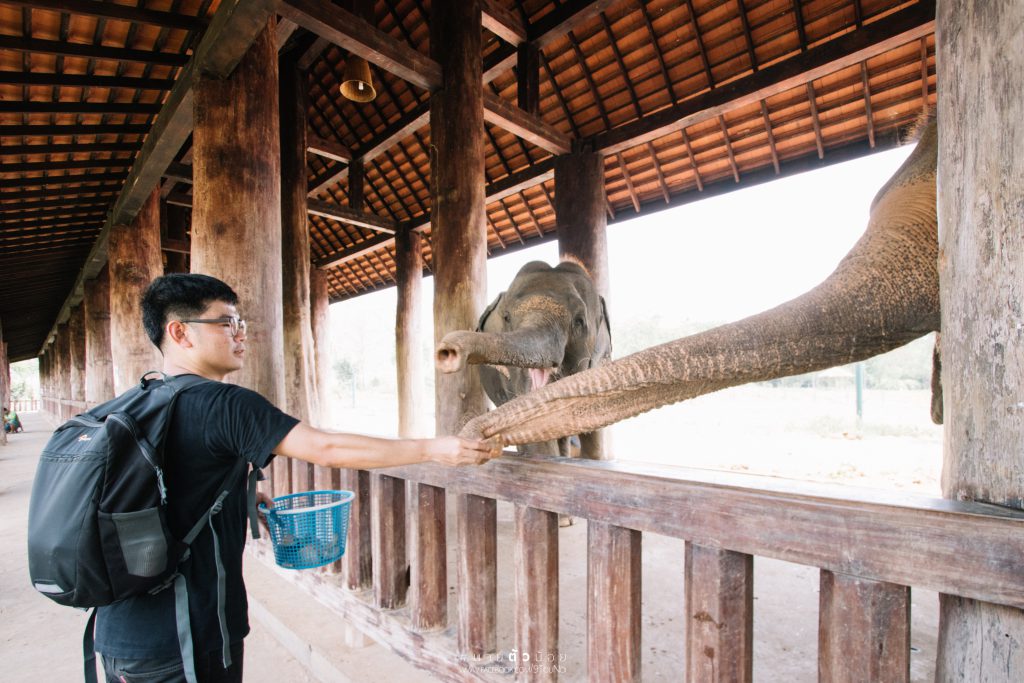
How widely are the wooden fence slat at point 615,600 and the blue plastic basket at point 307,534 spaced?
41.4 inches

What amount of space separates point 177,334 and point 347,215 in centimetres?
714

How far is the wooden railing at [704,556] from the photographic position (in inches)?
38.8

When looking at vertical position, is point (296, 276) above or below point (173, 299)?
above

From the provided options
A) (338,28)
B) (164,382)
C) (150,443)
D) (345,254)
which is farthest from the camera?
(345,254)

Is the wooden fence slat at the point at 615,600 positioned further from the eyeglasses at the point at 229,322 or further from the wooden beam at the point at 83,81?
the wooden beam at the point at 83,81

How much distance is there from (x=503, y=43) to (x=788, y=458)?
10.4 metres

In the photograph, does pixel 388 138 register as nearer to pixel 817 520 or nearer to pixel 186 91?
pixel 186 91

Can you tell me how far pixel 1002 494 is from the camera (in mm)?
1084

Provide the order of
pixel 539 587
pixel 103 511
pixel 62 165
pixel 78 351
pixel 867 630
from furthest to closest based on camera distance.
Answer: pixel 78 351
pixel 62 165
pixel 539 587
pixel 103 511
pixel 867 630

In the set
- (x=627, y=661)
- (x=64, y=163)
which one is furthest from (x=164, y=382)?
(x=64, y=163)

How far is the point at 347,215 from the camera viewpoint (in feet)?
26.8

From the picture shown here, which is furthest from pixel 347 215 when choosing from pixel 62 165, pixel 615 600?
pixel 615 600

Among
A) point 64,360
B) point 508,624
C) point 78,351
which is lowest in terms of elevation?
point 508,624

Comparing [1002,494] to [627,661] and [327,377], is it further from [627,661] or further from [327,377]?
[327,377]
